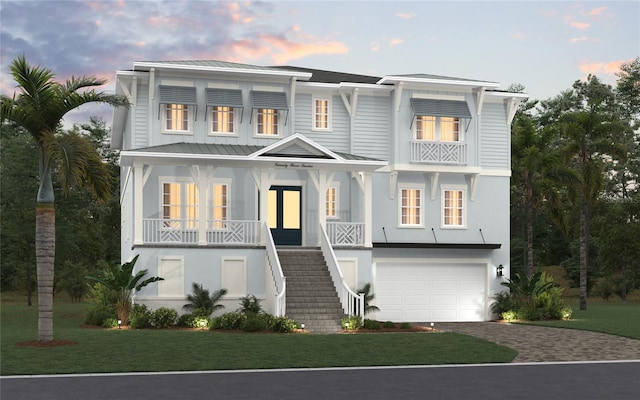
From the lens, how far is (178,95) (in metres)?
31.5

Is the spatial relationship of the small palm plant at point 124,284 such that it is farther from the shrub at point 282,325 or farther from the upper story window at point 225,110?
the upper story window at point 225,110

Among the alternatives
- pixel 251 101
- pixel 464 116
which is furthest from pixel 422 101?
pixel 251 101

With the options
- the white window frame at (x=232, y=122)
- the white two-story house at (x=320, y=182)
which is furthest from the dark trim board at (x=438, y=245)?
the white window frame at (x=232, y=122)

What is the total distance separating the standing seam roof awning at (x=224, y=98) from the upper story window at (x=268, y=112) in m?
0.57

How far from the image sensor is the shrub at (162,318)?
87.8 ft

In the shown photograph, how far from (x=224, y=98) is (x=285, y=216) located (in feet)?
16.7

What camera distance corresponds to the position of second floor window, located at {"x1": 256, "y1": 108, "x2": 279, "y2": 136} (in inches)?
1297

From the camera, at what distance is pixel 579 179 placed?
38562 millimetres

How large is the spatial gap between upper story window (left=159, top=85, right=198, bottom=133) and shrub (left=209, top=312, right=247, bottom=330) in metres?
8.89

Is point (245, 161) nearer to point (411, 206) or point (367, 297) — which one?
point (367, 297)

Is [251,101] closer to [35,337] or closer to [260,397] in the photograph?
[35,337]

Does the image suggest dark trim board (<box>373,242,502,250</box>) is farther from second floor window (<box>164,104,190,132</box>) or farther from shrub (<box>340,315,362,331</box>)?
second floor window (<box>164,104,190,132</box>)

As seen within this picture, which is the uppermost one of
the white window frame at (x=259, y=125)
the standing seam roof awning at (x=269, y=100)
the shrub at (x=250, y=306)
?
the standing seam roof awning at (x=269, y=100)

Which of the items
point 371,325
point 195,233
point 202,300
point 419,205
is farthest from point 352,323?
point 419,205
